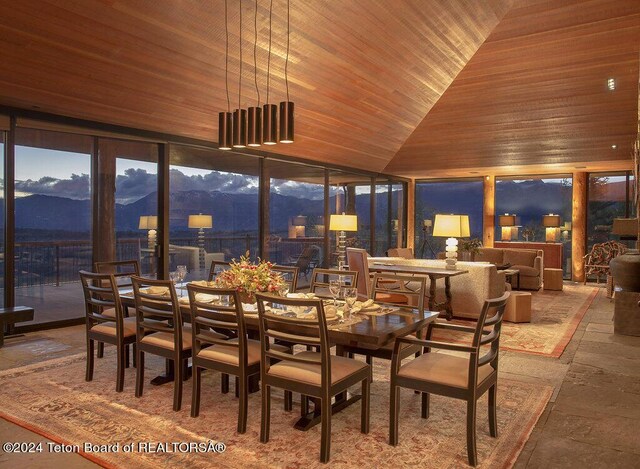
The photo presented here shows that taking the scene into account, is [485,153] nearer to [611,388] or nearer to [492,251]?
[492,251]

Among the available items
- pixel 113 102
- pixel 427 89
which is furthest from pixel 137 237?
pixel 427 89

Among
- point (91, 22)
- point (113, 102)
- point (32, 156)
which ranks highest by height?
point (91, 22)

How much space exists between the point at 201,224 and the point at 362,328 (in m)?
4.98

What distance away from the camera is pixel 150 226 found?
6.65 meters

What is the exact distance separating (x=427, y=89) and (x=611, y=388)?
546 centimetres

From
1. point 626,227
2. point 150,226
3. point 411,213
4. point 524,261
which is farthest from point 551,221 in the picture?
point 150,226

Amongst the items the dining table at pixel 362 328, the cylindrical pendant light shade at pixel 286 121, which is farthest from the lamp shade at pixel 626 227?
the cylindrical pendant light shade at pixel 286 121

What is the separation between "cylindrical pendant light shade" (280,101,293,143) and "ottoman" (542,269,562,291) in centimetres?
795

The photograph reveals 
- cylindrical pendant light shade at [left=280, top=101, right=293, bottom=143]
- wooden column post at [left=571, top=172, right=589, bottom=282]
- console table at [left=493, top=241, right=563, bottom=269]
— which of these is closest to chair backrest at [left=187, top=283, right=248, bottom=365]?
cylindrical pendant light shade at [left=280, top=101, right=293, bottom=143]

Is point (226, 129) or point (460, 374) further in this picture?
point (226, 129)

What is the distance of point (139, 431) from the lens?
3010 mm

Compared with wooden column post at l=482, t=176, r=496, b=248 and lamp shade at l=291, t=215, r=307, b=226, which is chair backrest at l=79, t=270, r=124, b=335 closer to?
lamp shade at l=291, t=215, r=307, b=226

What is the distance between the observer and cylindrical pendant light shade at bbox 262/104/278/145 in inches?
146

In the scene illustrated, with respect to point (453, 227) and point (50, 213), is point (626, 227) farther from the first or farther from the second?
point (50, 213)
